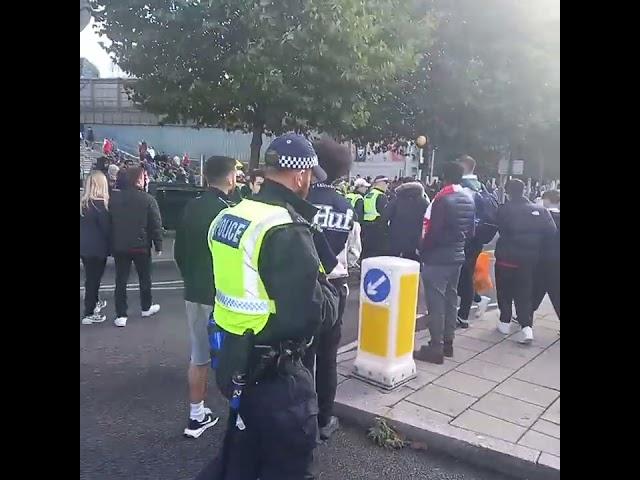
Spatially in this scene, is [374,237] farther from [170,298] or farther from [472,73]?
[472,73]

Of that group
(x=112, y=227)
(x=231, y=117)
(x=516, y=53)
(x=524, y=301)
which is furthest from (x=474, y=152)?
(x=112, y=227)

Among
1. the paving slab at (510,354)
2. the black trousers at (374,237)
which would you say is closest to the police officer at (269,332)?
the paving slab at (510,354)

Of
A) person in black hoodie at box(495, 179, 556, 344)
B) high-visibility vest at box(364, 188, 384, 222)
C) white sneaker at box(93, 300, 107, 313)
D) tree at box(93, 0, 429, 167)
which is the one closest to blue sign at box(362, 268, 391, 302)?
person in black hoodie at box(495, 179, 556, 344)

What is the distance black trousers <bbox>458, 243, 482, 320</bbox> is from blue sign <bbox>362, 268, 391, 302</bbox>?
2.15 meters

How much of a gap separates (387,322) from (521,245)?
2225mm

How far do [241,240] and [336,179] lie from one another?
1.67m

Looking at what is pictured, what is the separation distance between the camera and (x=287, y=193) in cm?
256

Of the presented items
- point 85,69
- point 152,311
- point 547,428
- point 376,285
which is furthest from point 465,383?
point 85,69

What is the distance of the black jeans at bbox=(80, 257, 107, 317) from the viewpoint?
643 cm

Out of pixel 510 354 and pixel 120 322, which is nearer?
pixel 510 354

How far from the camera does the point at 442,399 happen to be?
4.57 m
